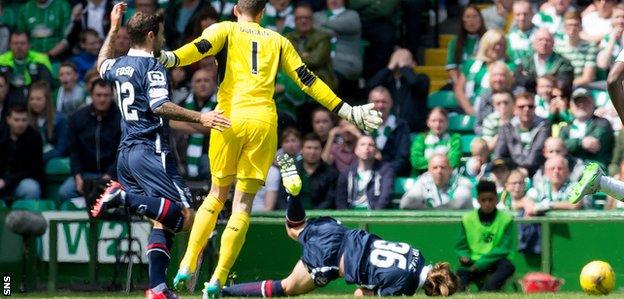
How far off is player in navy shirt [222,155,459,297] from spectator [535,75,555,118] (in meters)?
4.79

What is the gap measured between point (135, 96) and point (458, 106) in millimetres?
6316

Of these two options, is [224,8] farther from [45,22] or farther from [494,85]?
[494,85]

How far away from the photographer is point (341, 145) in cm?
1630

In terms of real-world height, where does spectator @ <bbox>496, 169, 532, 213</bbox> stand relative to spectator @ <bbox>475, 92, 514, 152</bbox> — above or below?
below

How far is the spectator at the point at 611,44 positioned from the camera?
16.2m

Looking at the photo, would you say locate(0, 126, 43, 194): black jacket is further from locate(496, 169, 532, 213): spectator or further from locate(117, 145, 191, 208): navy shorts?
locate(117, 145, 191, 208): navy shorts

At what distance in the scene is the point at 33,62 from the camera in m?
18.3

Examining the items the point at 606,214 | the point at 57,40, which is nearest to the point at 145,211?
the point at 606,214

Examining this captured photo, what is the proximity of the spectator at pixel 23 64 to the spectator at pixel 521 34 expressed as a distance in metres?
5.35

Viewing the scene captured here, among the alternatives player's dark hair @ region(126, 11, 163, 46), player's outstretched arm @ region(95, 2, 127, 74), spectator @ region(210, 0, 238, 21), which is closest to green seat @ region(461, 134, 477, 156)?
spectator @ region(210, 0, 238, 21)

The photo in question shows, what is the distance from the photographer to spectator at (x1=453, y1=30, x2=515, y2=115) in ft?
54.4

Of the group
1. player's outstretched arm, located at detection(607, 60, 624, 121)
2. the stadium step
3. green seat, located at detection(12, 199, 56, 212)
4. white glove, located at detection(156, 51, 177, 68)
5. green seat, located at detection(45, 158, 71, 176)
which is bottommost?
green seat, located at detection(12, 199, 56, 212)

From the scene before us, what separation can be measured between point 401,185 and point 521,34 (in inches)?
85.9

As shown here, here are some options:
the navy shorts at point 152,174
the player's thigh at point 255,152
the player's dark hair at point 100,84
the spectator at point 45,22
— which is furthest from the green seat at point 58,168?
the player's thigh at point 255,152
